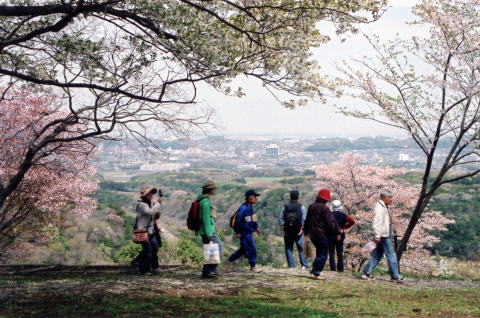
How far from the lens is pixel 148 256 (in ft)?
29.9

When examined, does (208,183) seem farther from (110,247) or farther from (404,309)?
(110,247)

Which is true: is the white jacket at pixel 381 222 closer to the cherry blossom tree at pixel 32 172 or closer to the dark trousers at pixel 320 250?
the dark trousers at pixel 320 250

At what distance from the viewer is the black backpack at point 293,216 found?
34.0 ft

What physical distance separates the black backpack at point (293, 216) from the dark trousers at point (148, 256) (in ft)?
9.41

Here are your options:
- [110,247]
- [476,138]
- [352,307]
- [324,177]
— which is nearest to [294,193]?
[352,307]

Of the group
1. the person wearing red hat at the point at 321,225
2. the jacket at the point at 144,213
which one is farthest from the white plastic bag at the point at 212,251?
the person wearing red hat at the point at 321,225

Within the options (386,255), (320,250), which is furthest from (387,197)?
(320,250)

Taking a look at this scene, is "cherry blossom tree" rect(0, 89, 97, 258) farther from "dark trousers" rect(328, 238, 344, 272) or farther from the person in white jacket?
the person in white jacket

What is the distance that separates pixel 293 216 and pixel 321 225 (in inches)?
62.7

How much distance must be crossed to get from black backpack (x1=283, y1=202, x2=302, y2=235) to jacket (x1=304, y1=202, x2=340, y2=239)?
141cm

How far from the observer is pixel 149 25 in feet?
25.4

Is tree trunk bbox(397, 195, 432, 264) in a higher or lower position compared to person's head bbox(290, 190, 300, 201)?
lower

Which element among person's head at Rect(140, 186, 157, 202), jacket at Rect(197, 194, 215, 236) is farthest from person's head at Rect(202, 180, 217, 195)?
person's head at Rect(140, 186, 157, 202)

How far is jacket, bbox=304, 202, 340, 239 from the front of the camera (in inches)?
346
